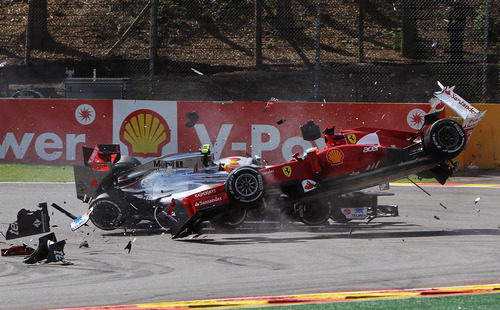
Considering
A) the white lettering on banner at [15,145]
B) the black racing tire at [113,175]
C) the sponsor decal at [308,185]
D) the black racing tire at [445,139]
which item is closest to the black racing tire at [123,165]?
the black racing tire at [113,175]

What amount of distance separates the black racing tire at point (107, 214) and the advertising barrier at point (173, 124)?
586 cm

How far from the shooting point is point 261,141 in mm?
15664

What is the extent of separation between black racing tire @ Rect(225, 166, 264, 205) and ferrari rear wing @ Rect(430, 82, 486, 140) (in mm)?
2615

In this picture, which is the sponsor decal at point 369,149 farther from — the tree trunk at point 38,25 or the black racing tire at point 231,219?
the tree trunk at point 38,25

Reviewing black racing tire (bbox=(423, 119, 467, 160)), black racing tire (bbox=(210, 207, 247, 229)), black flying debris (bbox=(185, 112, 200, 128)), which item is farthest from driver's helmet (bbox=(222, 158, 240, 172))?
black flying debris (bbox=(185, 112, 200, 128))

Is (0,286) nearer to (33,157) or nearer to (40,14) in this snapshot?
(33,157)

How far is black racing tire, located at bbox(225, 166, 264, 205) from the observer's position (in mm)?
9359

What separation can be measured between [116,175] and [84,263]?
2.58 metres

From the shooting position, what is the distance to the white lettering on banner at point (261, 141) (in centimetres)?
1555

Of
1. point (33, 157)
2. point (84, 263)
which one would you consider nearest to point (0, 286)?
point (84, 263)

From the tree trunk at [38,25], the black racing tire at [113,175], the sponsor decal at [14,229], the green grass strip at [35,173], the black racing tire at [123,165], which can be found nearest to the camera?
the sponsor decal at [14,229]

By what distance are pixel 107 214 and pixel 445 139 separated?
15.3 feet

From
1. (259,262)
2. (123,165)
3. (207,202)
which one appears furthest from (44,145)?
(259,262)

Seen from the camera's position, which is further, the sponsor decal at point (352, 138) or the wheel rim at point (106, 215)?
the wheel rim at point (106, 215)
